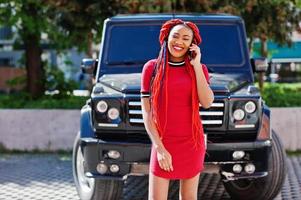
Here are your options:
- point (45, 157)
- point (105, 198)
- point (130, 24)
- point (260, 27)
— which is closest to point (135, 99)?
point (105, 198)

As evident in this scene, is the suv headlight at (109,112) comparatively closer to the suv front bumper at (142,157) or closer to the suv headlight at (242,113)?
the suv front bumper at (142,157)

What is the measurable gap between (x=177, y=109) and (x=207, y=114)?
1.88m

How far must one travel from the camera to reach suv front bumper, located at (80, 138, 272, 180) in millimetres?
5586

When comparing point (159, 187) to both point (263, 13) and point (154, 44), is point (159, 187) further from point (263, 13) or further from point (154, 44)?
point (263, 13)

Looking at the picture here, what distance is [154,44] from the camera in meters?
6.94

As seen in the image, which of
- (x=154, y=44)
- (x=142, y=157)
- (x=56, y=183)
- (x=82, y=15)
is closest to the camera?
(x=142, y=157)

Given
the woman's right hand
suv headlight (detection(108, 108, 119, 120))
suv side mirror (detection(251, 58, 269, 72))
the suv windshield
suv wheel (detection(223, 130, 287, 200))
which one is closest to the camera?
the woman's right hand

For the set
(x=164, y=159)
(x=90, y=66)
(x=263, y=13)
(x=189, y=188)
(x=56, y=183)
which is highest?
(x=263, y=13)

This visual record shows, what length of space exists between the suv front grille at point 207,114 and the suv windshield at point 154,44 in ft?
3.96

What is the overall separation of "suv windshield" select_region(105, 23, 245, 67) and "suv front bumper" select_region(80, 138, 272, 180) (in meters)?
1.45

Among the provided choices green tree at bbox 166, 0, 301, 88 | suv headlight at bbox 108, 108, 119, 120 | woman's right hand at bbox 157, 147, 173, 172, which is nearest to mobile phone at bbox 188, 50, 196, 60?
woman's right hand at bbox 157, 147, 173, 172

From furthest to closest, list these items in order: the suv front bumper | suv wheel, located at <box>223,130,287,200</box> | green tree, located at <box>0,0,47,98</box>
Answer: green tree, located at <box>0,0,47,98</box> → suv wheel, located at <box>223,130,287,200</box> → the suv front bumper

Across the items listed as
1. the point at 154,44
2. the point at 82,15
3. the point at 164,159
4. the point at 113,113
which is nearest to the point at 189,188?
the point at 164,159

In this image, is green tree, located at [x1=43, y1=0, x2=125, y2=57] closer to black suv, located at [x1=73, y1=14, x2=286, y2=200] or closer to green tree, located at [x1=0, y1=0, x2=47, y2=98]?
green tree, located at [x1=0, y1=0, x2=47, y2=98]
